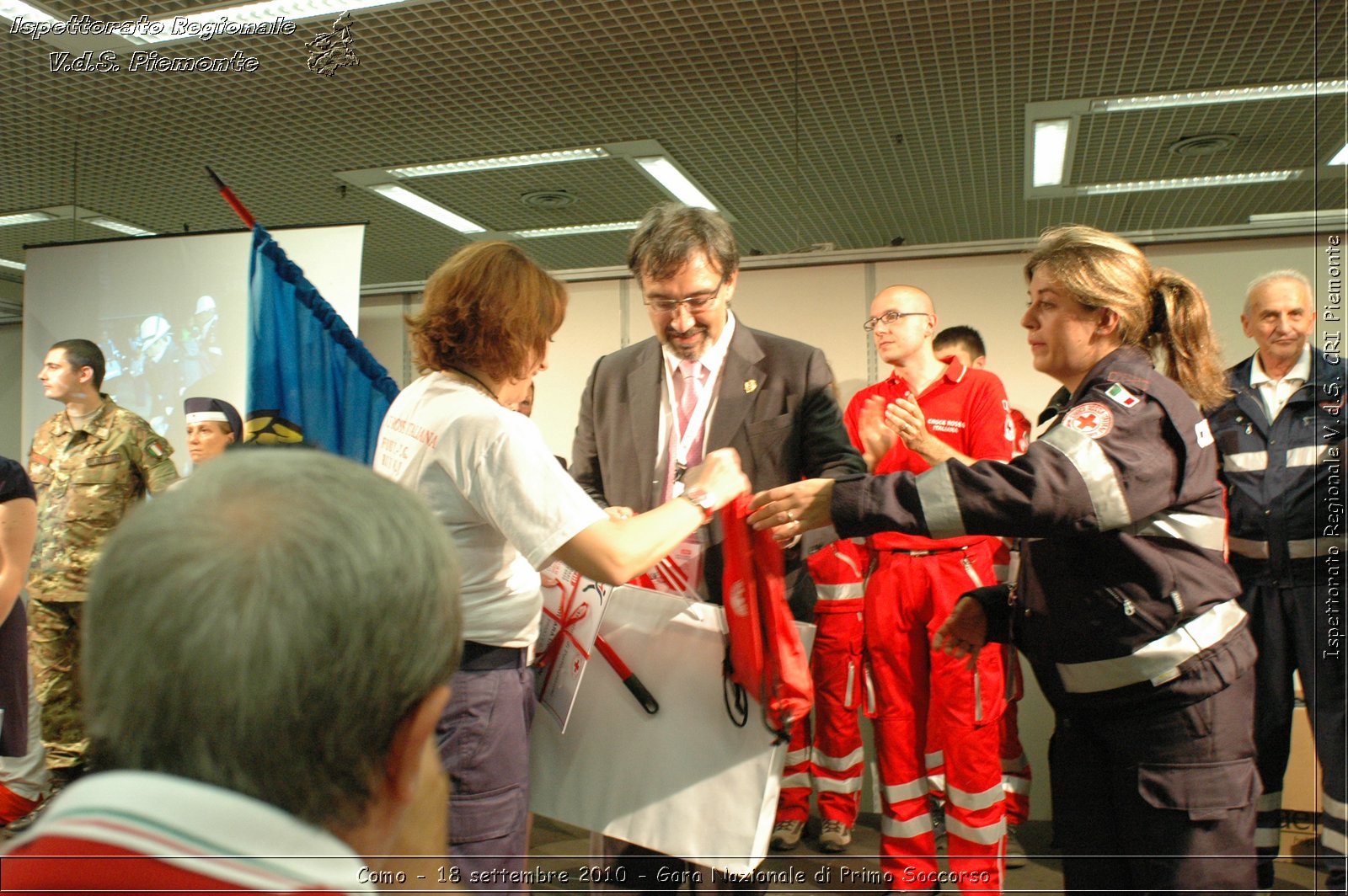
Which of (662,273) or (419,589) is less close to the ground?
(662,273)

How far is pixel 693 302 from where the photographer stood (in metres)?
2.16

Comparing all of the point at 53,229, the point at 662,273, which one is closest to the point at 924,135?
the point at 662,273

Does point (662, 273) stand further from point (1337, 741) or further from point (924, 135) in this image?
point (924, 135)

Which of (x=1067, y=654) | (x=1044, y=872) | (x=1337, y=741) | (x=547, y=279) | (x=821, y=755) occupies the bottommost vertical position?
(x=1044, y=872)

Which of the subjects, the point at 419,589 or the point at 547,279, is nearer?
the point at 419,589

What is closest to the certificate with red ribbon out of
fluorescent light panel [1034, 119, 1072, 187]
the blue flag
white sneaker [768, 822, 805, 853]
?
the blue flag

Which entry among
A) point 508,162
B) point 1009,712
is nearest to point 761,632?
point 1009,712

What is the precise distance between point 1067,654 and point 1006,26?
433cm

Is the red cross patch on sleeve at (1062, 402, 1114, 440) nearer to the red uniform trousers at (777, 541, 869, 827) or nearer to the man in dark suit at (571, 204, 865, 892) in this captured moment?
the man in dark suit at (571, 204, 865, 892)

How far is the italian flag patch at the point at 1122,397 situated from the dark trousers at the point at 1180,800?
0.53 metres

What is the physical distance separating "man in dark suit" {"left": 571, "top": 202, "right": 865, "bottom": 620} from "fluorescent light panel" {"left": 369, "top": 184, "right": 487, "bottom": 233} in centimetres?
601

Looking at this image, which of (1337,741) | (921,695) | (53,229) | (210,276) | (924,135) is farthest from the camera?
(53,229)

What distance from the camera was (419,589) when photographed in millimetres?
675

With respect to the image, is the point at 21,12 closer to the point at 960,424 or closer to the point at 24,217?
the point at 24,217
